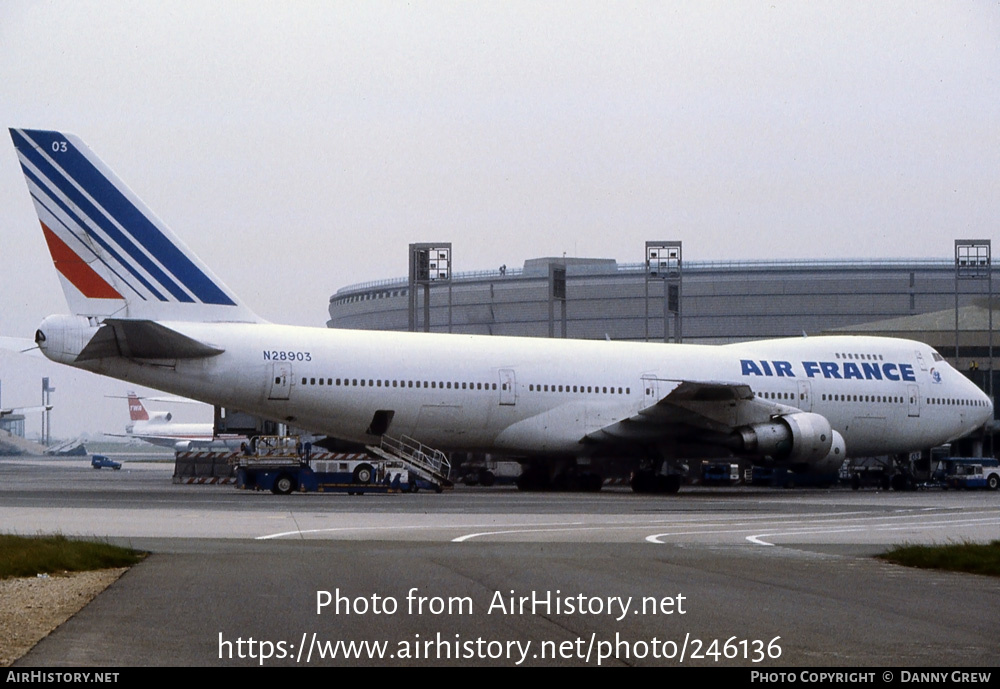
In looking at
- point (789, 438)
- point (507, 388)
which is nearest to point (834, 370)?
point (789, 438)

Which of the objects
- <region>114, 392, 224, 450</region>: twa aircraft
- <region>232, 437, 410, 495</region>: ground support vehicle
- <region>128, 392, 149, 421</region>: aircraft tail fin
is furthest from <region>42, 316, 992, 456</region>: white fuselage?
<region>128, 392, 149, 421</region>: aircraft tail fin

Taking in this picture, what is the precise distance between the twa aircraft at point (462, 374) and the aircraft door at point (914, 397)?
0.05 metres

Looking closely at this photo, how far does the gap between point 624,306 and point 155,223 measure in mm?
69730

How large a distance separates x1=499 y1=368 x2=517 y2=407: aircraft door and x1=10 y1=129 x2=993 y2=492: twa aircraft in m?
0.04

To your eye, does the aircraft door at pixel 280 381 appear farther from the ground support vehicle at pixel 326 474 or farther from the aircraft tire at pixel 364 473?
the aircraft tire at pixel 364 473

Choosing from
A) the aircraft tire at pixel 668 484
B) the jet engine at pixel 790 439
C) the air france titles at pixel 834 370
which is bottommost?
the aircraft tire at pixel 668 484

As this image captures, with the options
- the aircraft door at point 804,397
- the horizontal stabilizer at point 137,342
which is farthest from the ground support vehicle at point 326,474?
the aircraft door at point 804,397

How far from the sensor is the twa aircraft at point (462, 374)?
31.1m

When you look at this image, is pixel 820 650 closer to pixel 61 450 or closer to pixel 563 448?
pixel 563 448

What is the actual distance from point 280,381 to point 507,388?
638 cm

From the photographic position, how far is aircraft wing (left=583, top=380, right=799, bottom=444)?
3603 cm

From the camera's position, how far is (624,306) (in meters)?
99.6

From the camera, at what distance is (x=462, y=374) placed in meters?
35.2
